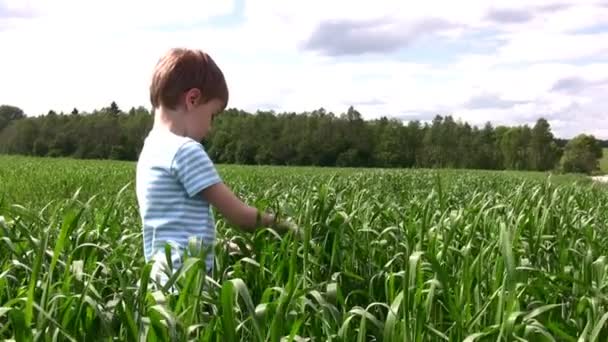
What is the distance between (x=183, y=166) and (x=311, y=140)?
7485cm

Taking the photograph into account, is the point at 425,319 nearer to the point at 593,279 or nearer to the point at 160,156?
the point at 593,279

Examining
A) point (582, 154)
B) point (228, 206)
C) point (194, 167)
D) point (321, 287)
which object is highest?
A: point (582, 154)

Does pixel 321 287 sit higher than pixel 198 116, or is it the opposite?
pixel 198 116

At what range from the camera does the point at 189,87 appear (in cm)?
302

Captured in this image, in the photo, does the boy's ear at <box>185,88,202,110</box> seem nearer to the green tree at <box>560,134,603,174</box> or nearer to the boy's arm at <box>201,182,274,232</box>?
the boy's arm at <box>201,182,274,232</box>

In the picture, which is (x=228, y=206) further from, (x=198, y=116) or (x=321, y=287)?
(x=321, y=287)

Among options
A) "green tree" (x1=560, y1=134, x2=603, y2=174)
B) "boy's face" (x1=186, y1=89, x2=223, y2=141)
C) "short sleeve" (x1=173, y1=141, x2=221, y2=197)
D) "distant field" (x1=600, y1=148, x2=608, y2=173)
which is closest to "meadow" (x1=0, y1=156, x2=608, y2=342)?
"short sleeve" (x1=173, y1=141, x2=221, y2=197)

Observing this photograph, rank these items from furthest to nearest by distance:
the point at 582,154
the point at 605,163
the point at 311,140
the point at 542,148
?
1. the point at 605,163
2. the point at 582,154
3. the point at 542,148
4. the point at 311,140

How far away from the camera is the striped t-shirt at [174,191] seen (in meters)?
2.96

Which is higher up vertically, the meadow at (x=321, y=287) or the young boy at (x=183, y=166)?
the young boy at (x=183, y=166)

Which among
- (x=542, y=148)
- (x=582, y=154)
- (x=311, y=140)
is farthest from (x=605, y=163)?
(x=311, y=140)

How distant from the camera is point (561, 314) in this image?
2594 millimetres

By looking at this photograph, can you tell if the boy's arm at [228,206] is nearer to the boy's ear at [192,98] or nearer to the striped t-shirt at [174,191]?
the striped t-shirt at [174,191]

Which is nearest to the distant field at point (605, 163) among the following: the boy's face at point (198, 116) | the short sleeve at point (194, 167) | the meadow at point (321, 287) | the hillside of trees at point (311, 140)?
the hillside of trees at point (311, 140)
